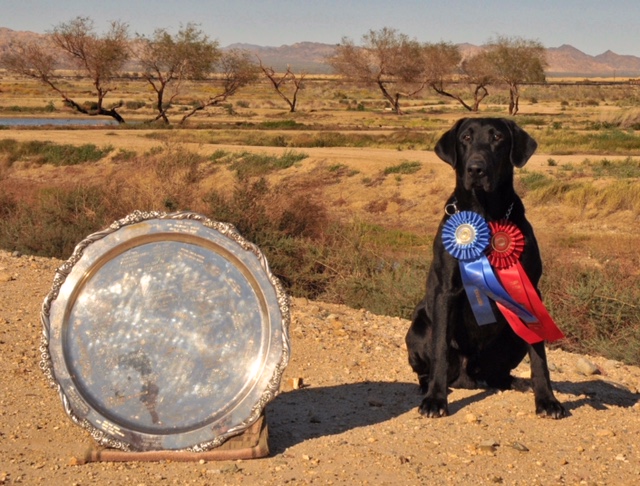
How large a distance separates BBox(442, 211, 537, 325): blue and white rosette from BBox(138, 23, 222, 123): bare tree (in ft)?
170

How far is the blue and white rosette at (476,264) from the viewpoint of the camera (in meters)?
6.00

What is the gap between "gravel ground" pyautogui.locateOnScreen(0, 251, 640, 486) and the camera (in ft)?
16.6

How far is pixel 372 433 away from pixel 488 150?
5.91 ft

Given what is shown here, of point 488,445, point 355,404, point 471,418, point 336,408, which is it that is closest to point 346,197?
point 355,404

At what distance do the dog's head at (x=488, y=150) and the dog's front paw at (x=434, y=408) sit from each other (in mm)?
1283

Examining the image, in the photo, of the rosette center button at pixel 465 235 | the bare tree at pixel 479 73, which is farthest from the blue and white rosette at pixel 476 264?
the bare tree at pixel 479 73

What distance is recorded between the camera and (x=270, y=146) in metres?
36.4

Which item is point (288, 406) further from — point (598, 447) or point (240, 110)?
point (240, 110)

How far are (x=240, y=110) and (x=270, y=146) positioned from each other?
131 ft

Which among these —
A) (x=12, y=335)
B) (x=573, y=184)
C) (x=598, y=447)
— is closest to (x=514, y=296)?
(x=598, y=447)

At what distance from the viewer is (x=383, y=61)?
76562mm

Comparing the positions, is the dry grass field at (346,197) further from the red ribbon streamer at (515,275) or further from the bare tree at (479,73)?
the bare tree at (479,73)

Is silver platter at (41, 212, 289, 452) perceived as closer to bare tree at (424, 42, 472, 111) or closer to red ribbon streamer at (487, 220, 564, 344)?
red ribbon streamer at (487, 220, 564, 344)

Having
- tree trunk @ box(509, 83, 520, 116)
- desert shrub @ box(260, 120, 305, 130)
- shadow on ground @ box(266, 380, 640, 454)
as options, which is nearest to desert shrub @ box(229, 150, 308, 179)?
desert shrub @ box(260, 120, 305, 130)
